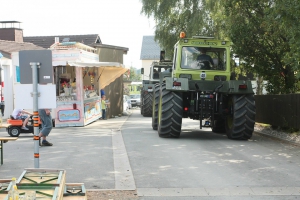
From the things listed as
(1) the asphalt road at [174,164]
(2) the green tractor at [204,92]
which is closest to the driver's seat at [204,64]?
(2) the green tractor at [204,92]

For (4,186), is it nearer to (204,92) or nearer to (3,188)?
(3,188)

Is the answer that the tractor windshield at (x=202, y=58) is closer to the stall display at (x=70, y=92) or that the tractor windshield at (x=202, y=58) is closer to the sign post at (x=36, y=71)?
the stall display at (x=70, y=92)

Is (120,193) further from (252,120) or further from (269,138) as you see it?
(269,138)

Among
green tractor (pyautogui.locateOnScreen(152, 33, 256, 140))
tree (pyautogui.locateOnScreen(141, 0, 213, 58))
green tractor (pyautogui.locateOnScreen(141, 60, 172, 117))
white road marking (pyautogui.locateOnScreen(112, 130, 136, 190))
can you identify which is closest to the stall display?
green tractor (pyautogui.locateOnScreen(152, 33, 256, 140))

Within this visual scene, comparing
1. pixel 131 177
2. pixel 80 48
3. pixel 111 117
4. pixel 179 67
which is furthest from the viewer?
pixel 111 117

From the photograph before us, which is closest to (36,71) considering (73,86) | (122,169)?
(122,169)

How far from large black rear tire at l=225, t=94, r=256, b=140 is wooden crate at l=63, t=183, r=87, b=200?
779cm

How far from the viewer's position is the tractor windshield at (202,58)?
1534cm

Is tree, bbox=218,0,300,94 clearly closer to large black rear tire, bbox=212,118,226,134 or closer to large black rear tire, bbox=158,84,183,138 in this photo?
large black rear tire, bbox=212,118,226,134

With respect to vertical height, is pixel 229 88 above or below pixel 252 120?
above

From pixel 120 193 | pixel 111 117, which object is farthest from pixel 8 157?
pixel 111 117

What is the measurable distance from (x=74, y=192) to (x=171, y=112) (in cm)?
763

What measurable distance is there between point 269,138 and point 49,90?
383 inches

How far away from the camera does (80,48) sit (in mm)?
21344
